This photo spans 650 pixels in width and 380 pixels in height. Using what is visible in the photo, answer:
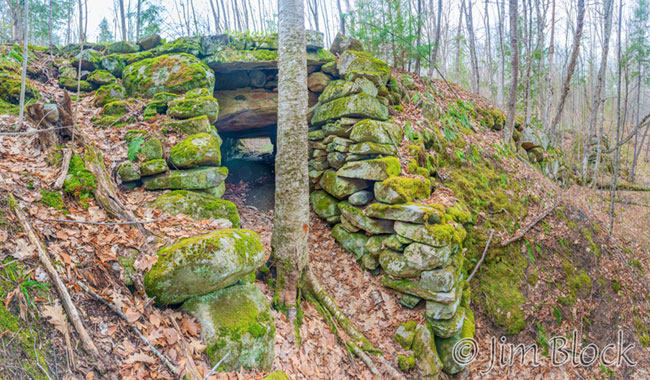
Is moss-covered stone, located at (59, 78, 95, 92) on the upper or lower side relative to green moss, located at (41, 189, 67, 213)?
upper

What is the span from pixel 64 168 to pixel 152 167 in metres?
1.20

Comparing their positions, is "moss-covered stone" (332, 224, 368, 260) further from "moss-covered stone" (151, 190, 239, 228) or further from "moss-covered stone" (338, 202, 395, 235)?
"moss-covered stone" (151, 190, 239, 228)

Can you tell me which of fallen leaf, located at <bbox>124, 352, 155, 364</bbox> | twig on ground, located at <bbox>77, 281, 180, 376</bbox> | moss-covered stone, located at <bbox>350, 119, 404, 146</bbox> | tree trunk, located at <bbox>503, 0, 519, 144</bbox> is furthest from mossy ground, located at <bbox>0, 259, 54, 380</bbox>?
tree trunk, located at <bbox>503, 0, 519, 144</bbox>

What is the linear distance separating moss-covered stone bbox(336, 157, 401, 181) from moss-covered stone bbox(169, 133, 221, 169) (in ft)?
7.83

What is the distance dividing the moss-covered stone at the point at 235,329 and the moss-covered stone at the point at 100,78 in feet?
19.3

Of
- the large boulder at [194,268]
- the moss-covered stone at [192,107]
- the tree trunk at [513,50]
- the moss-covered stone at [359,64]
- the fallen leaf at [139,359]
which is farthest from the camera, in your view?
the tree trunk at [513,50]

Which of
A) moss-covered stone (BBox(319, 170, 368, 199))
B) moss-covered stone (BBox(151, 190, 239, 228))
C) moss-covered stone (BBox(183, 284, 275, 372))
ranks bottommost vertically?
moss-covered stone (BBox(183, 284, 275, 372))

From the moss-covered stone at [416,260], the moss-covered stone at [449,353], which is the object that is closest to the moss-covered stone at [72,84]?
the moss-covered stone at [416,260]

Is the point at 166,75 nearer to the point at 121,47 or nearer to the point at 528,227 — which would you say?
the point at 121,47

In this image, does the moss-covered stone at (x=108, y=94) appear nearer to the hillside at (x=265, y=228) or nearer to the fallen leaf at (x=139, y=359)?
the hillside at (x=265, y=228)

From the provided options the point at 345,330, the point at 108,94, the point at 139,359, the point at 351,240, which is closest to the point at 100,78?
the point at 108,94

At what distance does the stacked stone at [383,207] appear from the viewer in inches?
182

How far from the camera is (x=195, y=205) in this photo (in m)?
4.38

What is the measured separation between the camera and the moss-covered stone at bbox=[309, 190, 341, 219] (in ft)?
20.4
